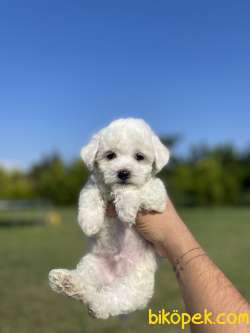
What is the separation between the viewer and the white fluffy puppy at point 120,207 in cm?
281

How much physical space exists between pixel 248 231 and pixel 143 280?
69.3 ft

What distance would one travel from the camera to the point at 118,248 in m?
3.04

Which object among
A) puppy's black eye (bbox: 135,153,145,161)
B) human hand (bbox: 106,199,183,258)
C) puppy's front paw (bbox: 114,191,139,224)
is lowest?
human hand (bbox: 106,199,183,258)

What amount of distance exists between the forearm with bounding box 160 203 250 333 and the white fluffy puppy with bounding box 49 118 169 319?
5.9 inches

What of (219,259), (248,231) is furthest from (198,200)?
(219,259)

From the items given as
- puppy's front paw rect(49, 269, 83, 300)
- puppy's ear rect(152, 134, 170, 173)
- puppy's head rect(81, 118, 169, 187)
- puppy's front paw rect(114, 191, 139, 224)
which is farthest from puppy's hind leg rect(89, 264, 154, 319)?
puppy's ear rect(152, 134, 170, 173)

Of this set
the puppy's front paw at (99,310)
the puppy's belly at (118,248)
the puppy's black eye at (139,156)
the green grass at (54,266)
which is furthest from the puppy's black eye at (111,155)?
the green grass at (54,266)

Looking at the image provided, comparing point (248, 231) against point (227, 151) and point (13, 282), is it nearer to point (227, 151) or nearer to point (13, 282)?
point (13, 282)

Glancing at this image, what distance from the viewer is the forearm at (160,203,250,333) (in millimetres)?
2602

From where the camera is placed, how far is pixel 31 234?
22906 millimetres

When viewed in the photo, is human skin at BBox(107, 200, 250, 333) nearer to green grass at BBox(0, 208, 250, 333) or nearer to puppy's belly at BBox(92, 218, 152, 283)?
puppy's belly at BBox(92, 218, 152, 283)

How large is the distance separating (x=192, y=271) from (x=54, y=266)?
1169 cm

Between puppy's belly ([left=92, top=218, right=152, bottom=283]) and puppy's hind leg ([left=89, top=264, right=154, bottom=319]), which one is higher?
puppy's belly ([left=92, top=218, right=152, bottom=283])

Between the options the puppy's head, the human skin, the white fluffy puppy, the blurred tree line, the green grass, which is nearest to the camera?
the human skin
